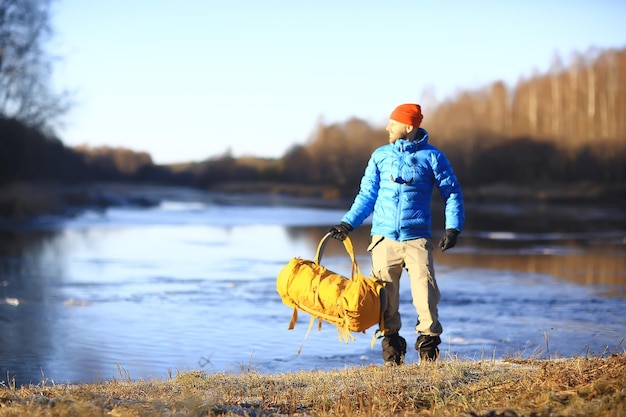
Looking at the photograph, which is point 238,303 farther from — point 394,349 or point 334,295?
point 334,295

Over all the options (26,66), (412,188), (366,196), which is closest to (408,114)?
(412,188)

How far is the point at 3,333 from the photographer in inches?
372

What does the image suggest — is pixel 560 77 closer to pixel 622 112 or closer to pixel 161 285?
pixel 622 112

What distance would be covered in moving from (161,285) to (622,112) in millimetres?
43363

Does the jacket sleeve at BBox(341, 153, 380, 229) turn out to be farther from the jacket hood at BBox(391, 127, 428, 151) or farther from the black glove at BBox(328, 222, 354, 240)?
the jacket hood at BBox(391, 127, 428, 151)

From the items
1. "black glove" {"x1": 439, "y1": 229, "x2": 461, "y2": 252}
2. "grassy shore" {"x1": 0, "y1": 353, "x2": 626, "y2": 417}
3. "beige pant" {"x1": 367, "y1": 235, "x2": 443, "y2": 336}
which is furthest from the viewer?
"beige pant" {"x1": 367, "y1": 235, "x2": 443, "y2": 336}

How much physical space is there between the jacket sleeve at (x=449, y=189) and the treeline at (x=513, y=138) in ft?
116

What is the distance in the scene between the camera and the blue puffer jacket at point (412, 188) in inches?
Answer: 259

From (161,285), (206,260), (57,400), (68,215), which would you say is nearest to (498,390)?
(57,400)

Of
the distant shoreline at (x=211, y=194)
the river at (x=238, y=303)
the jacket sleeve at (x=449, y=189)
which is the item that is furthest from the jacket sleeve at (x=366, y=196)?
the distant shoreline at (x=211, y=194)

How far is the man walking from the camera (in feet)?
21.5

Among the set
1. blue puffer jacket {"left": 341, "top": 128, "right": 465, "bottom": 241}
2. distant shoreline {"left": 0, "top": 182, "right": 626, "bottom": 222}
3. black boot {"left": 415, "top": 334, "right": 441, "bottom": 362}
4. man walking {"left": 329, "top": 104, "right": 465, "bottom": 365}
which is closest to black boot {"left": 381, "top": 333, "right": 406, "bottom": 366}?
man walking {"left": 329, "top": 104, "right": 465, "bottom": 365}

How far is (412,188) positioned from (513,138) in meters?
44.2

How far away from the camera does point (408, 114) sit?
657 centimetres
